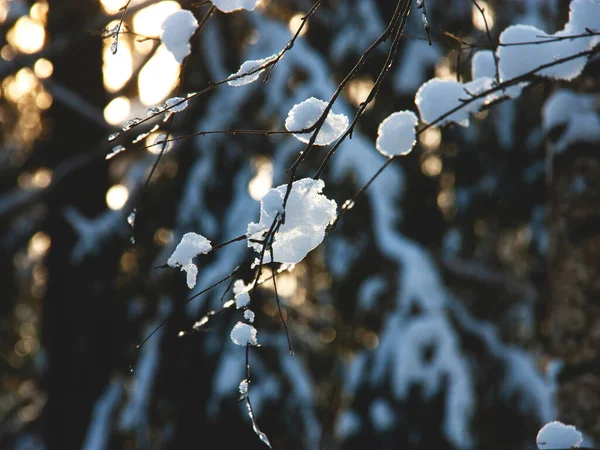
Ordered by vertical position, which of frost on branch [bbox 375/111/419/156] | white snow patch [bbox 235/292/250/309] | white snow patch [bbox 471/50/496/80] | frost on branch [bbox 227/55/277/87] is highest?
frost on branch [bbox 227/55/277/87]

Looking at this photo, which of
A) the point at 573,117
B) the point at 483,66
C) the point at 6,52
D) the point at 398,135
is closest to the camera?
the point at 398,135

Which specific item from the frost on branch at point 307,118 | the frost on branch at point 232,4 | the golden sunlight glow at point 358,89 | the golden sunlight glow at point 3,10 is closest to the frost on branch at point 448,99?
the frost on branch at point 307,118

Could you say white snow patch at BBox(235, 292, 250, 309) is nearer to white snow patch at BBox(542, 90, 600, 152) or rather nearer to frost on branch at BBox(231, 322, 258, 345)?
frost on branch at BBox(231, 322, 258, 345)

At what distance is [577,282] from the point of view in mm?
1687

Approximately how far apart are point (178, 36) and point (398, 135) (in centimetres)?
46

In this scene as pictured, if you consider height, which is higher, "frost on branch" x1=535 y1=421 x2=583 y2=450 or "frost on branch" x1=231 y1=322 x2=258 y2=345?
"frost on branch" x1=231 y1=322 x2=258 y2=345

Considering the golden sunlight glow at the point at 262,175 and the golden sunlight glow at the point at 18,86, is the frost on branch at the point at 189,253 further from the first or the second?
the golden sunlight glow at the point at 18,86

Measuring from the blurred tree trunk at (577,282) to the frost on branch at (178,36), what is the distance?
1.42 meters

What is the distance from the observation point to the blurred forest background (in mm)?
2148

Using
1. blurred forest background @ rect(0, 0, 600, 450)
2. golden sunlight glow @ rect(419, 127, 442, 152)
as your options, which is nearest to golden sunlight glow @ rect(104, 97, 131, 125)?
blurred forest background @ rect(0, 0, 600, 450)

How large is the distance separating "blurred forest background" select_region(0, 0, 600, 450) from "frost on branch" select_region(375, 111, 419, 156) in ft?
2.62

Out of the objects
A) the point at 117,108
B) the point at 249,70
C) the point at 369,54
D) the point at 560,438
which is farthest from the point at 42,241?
the point at 560,438

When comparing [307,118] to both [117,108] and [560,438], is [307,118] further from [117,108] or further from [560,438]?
[117,108]

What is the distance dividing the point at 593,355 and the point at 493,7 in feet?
8.99
